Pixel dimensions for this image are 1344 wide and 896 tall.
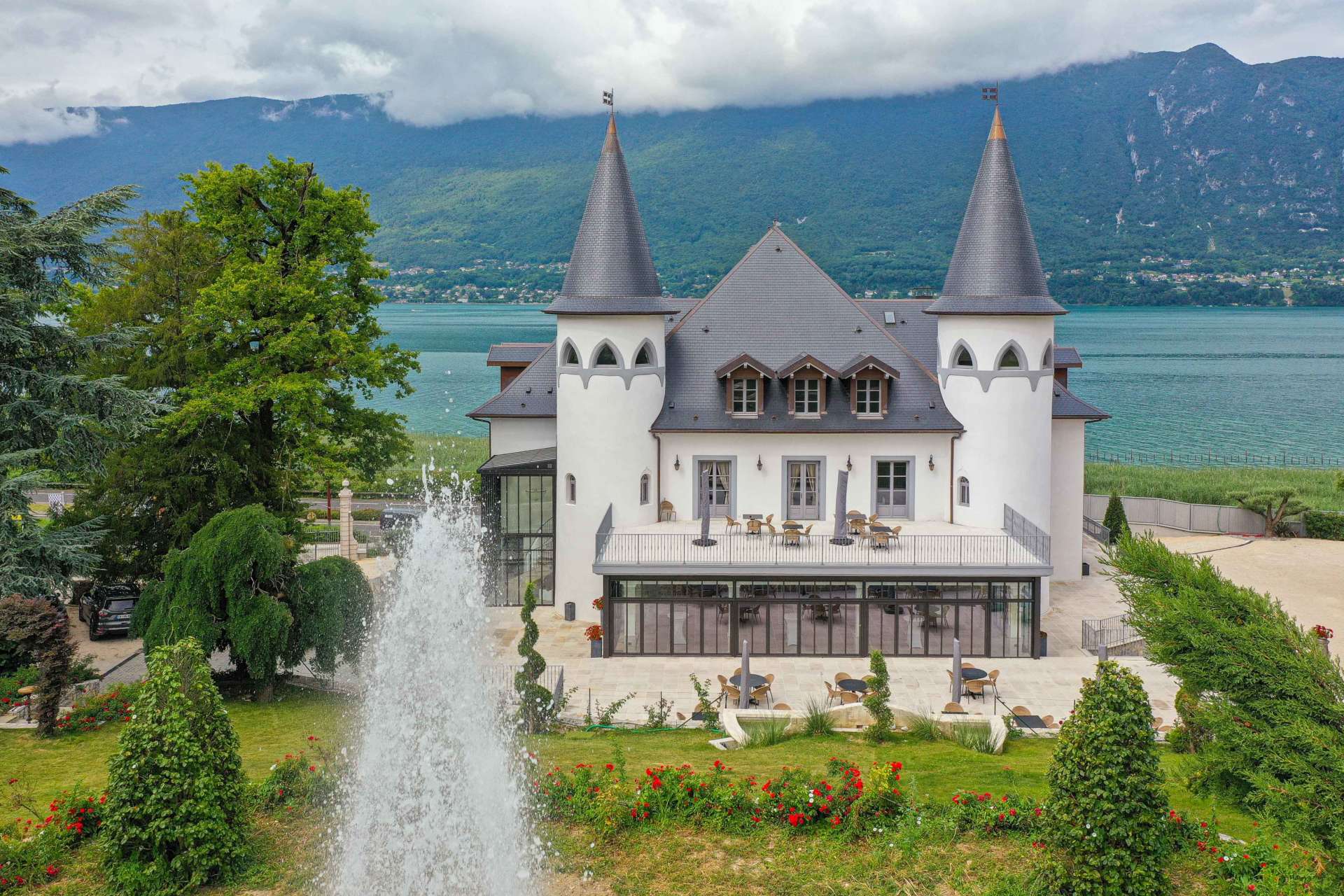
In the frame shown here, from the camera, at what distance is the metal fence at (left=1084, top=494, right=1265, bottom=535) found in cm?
4041

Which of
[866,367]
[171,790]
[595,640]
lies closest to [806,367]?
[866,367]

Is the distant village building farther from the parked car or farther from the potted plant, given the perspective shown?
the parked car

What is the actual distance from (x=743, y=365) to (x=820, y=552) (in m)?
5.35

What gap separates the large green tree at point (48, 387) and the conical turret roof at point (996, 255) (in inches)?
728

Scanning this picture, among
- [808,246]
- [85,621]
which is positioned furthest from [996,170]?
[808,246]

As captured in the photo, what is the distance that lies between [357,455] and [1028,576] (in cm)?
1670

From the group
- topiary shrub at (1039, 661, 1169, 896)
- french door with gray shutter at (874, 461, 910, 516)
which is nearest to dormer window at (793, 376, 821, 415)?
french door with gray shutter at (874, 461, 910, 516)

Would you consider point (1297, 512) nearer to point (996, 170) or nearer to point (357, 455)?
point (996, 170)

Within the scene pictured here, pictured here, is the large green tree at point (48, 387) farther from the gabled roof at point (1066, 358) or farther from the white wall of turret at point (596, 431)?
the gabled roof at point (1066, 358)

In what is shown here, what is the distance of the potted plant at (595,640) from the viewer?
87.5 ft

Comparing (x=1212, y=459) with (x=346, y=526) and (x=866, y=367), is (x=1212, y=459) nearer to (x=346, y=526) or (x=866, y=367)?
(x=866, y=367)

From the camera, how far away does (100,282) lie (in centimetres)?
2405

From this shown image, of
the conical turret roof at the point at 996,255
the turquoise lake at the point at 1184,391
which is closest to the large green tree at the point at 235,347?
the conical turret roof at the point at 996,255

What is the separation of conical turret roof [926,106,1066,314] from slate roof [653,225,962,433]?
8.00 ft
